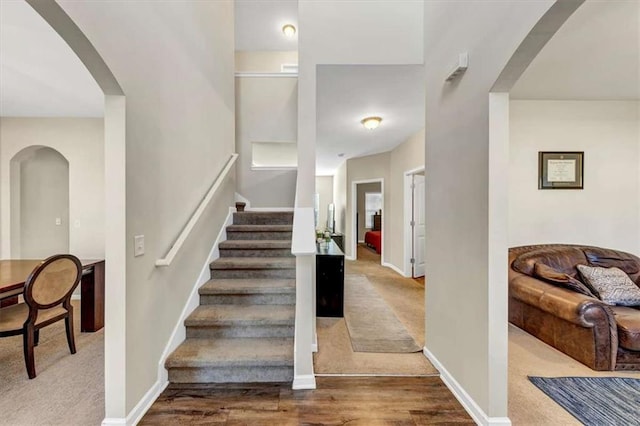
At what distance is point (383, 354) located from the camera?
2.53 meters

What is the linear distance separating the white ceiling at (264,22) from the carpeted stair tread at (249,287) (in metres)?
4.45

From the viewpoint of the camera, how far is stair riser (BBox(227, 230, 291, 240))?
11.0 feet

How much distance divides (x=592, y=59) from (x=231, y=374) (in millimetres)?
4044

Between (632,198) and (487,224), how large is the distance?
3306 millimetres

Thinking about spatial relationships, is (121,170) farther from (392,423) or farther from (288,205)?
(288,205)

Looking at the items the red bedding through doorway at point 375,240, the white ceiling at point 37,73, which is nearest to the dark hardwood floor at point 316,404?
the white ceiling at point 37,73

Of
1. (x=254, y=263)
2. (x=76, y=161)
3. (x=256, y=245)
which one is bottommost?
(x=254, y=263)

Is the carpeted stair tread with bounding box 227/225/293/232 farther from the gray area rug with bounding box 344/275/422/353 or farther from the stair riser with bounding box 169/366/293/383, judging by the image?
the stair riser with bounding box 169/366/293/383

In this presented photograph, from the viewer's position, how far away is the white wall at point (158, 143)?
162 cm

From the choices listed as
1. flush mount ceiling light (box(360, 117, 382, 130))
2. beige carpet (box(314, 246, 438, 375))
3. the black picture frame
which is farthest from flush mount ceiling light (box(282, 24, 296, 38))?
beige carpet (box(314, 246, 438, 375))

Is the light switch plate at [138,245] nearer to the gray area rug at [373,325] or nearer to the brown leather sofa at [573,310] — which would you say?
the gray area rug at [373,325]

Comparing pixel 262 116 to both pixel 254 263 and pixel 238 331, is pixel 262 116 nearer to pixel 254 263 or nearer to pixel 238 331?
pixel 254 263

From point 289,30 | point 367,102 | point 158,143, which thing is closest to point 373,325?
point 367,102

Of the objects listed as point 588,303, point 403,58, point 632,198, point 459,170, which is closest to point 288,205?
point 403,58
